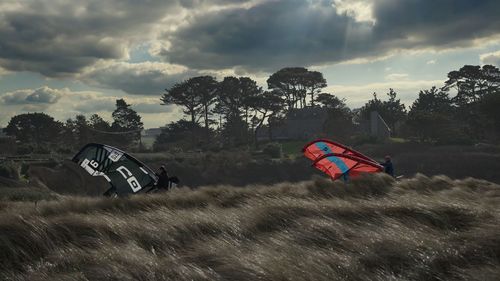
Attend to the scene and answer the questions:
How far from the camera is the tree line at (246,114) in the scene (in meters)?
67.4

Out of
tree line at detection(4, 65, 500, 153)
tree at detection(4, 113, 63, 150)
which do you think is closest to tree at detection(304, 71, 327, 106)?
tree line at detection(4, 65, 500, 153)

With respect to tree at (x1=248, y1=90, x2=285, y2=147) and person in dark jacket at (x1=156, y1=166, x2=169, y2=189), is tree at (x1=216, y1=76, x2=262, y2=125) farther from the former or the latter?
person in dark jacket at (x1=156, y1=166, x2=169, y2=189)

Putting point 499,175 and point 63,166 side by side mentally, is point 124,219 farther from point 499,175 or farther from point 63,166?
point 499,175

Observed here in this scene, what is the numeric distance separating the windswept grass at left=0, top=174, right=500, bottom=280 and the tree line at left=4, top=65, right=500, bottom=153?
173ft

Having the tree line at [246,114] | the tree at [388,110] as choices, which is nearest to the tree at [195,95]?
the tree line at [246,114]

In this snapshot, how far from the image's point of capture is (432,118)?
57.1 meters

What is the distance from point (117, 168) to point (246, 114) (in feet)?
221

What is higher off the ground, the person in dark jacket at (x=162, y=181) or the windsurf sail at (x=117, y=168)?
the windsurf sail at (x=117, y=168)

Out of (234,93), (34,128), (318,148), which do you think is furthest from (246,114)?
(318,148)

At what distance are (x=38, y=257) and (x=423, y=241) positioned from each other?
185 inches

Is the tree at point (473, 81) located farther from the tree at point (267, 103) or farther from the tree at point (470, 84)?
the tree at point (267, 103)

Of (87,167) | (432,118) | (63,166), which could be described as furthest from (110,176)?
(432,118)

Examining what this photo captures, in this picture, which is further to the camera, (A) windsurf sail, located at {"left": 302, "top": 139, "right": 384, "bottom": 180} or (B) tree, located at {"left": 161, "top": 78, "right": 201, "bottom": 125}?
(B) tree, located at {"left": 161, "top": 78, "right": 201, "bottom": 125}

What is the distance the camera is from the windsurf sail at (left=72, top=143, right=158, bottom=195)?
11.3 meters
